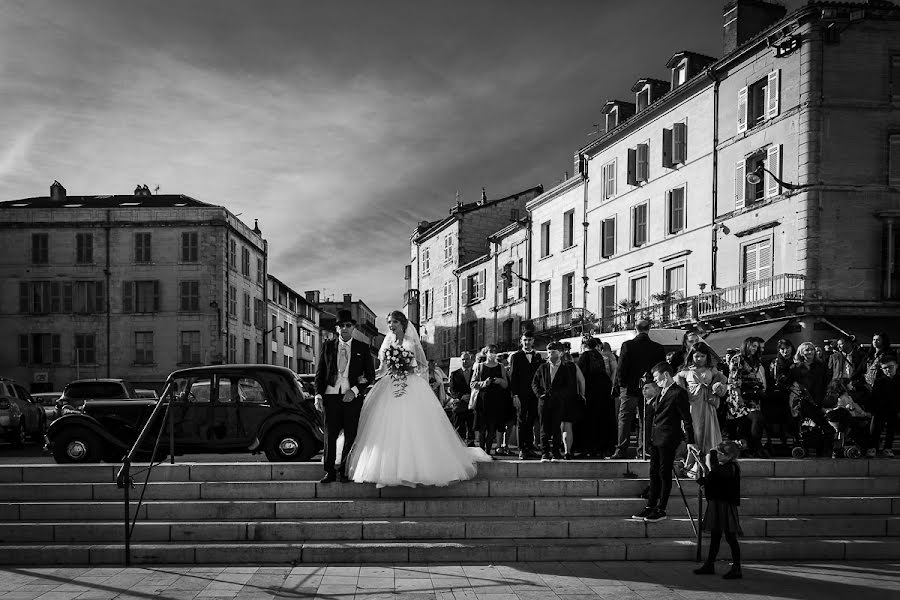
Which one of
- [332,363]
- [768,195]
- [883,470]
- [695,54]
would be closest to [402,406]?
[332,363]

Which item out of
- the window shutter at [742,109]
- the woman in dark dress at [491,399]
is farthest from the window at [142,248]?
the woman in dark dress at [491,399]

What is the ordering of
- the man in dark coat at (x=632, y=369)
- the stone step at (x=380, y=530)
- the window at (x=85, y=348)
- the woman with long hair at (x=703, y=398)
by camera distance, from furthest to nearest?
1. the window at (x=85, y=348)
2. the man in dark coat at (x=632, y=369)
3. the woman with long hair at (x=703, y=398)
4. the stone step at (x=380, y=530)

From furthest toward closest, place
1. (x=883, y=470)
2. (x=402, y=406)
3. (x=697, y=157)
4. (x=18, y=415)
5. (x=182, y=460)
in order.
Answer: (x=697, y=157) → (x=18, y=415) → (x=182, y=460) → (x=883, y=470) → (x=402, y=406)

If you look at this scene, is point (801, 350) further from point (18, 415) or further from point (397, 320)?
point (18, 415)

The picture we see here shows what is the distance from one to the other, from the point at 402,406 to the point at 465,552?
1.91m

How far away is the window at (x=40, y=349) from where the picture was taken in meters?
44.8

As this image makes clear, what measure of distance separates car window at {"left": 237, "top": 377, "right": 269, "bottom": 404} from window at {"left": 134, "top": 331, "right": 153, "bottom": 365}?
3661cm

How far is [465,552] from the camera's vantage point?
820 cm

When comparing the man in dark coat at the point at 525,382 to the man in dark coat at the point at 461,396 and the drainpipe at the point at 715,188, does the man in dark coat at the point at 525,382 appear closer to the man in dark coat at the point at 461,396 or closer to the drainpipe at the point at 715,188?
the man in dark coat at the point at 461,396

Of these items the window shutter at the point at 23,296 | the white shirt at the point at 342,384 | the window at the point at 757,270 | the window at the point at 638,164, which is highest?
the window at the point at 638,164

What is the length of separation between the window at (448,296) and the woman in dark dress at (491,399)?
3893 centimetres

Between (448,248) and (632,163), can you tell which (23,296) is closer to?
(448,248)

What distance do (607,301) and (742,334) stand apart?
11.8 metres

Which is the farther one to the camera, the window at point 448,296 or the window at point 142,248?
the window at point 448,296
